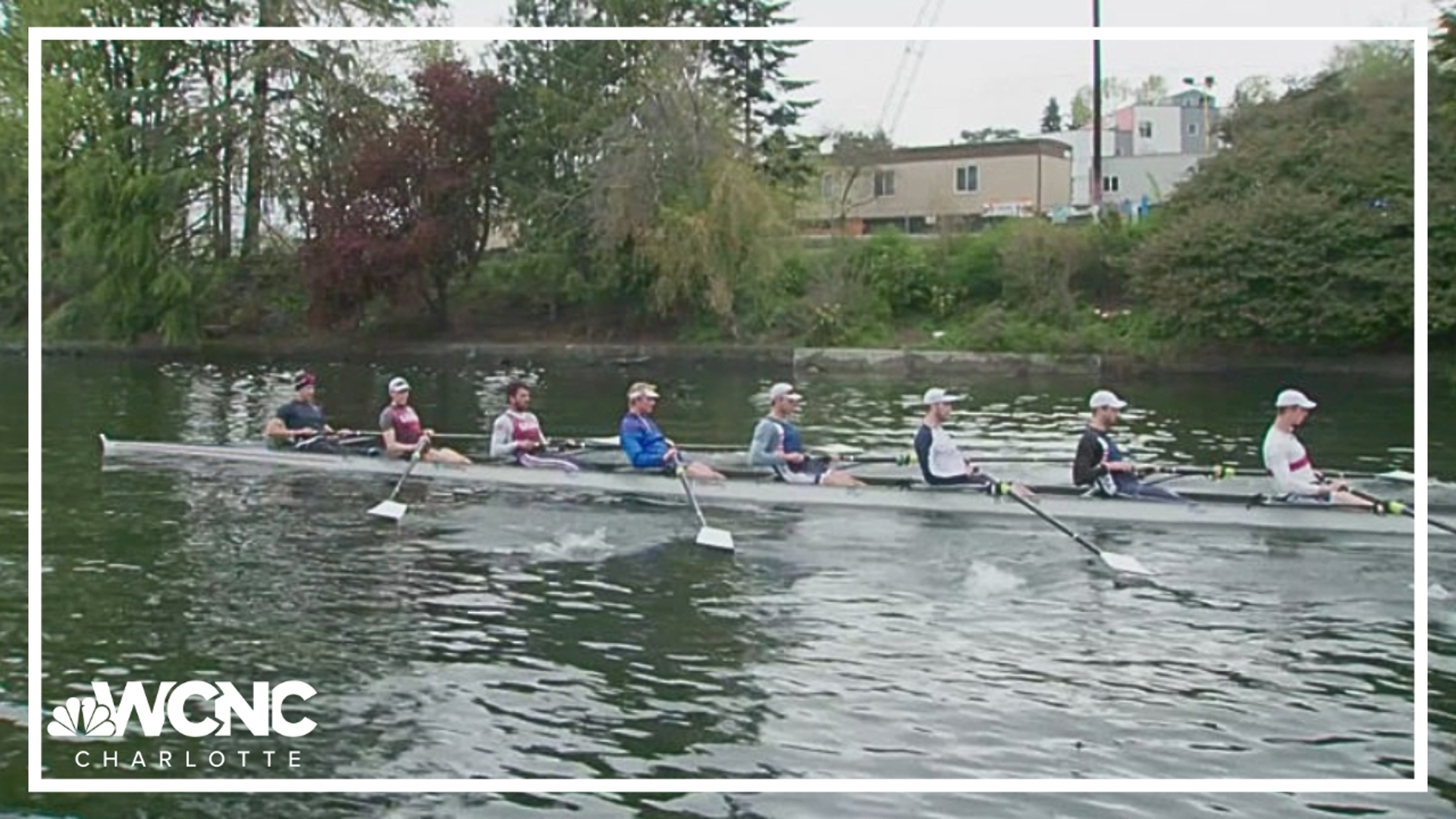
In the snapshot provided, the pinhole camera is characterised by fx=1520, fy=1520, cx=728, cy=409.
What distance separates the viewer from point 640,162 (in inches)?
1555

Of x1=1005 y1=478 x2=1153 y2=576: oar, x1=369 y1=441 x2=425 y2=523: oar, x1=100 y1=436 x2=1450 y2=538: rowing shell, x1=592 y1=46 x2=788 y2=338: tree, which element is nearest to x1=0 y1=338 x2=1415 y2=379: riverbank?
x1=592 y1=46 x2=788 y2=338: tree

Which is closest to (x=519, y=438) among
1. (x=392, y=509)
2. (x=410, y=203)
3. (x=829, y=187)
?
(x=392, y=509)

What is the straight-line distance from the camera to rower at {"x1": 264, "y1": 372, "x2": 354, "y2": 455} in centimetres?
1964

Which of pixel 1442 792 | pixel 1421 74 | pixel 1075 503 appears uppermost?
pixel 1421 74

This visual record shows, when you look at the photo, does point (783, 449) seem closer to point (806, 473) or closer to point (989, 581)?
point (806, 473)

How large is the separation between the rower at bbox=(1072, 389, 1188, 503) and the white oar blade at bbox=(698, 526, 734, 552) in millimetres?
3677

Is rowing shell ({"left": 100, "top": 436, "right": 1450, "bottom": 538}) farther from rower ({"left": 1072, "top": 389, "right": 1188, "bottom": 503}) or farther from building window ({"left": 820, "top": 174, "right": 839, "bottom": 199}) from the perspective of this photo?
building window ({"left": 820, "top": 174, "right": 839, "bottom": 199})

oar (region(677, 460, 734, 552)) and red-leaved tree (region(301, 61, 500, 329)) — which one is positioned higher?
red-leaved tree (region(301, 61, 500, 329))

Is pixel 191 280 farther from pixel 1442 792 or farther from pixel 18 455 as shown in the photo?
pixel 1442 792

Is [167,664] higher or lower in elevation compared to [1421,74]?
lower

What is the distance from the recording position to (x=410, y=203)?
1727 inches

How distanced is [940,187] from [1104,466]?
34.4m

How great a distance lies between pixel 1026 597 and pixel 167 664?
669cm

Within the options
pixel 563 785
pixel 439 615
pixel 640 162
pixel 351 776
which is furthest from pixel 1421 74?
pixel 640 162
